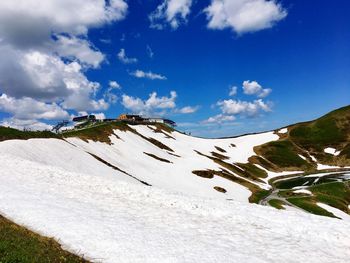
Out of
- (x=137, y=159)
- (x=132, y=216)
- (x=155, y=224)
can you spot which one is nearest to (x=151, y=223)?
(x=155, y=224)

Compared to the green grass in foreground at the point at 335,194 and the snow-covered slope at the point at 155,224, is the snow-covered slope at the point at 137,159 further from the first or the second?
the green grass in foreground at the point at 335,194

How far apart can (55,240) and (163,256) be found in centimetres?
660

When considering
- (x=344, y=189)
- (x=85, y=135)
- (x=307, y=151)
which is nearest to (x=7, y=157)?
(x=85, y=135)

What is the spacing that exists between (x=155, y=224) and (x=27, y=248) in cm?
1073

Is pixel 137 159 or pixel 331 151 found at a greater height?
pixel 331 151

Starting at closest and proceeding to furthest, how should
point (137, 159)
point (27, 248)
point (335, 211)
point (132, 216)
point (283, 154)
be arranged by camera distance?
1. point (27, 248)
2. point (132, 216)
3. point (335, 211)
4. point (137, 159)
5. point (283, 154)

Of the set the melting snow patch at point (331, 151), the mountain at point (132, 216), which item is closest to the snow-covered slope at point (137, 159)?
the mountain at point (132, 216)

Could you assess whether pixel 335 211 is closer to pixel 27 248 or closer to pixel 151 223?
pixel 151 223

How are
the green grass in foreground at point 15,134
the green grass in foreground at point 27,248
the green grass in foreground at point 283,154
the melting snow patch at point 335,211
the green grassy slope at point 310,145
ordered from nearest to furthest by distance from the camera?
the green grass in foreground at point 27,248
the green grass in foreground at point 15,134
the melting snow patch at point 335,211
the green grass in foreground at point 283,154
the green grassy slope at point 310,145

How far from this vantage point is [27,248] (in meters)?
18.6

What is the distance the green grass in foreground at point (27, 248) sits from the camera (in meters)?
16.8

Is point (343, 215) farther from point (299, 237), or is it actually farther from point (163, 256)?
point (163, 256)

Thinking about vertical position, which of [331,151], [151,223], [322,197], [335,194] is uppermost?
[331,151]

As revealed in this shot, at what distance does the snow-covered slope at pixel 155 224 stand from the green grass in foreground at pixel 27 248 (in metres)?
1.22
